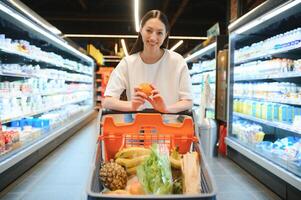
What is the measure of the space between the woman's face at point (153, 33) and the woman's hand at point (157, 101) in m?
0.35

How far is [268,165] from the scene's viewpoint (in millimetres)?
4039

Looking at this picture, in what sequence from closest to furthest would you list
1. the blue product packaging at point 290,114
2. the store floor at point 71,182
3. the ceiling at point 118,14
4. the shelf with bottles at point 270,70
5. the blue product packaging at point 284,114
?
the store floor at point 71,182, the shelf with bottles at point 270,70, the blue product packaging at point 290,114, the blue product packaging at point 284,114, the ceiling at point 118,14

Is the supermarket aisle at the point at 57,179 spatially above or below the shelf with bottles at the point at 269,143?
below

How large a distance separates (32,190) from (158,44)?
2955mm

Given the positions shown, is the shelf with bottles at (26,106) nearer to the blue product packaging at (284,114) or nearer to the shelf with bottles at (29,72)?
the shelf with bottles at (29,72)

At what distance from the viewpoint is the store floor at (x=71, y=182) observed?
12.6 feet

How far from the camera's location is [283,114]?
433cm

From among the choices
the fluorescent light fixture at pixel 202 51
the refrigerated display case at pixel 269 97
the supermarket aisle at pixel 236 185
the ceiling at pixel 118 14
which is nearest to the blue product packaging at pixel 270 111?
the refrigerated display case at pixel 269 97

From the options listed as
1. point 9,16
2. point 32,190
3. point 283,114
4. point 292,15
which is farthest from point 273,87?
point 9,16

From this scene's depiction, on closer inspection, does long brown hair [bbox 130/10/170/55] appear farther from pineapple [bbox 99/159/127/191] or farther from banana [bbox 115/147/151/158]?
pineapple [bbox 99/159/127/191]

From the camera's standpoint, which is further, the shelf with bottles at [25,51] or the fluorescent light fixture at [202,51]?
the fluorescent light fixture at [202,51]

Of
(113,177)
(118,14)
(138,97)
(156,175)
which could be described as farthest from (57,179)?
(118,14)

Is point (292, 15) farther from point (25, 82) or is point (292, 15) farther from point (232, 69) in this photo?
point (25, 82)

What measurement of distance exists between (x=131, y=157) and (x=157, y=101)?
0.32m
